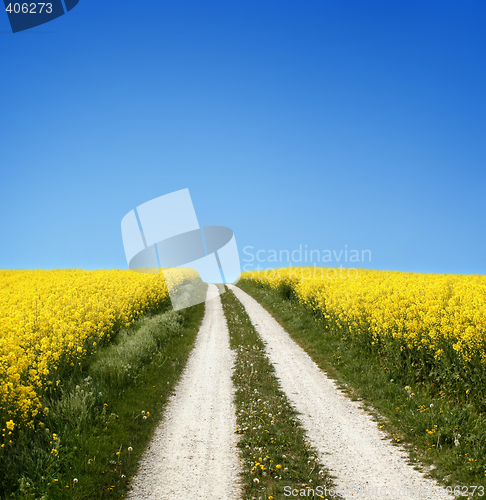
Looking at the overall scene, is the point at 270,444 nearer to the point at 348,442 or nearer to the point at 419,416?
the point at 348,442

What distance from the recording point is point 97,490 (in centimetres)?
632

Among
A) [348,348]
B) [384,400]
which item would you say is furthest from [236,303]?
[384,400]

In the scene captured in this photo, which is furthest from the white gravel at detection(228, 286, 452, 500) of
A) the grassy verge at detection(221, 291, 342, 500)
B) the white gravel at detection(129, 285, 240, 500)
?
the white gravel at detection(129, 285, 240, 500)

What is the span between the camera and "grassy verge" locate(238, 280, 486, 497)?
22.8 feet

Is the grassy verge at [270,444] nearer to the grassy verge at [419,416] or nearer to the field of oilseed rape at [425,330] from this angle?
the grassy verge at [419,416]

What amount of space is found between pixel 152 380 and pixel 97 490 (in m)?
5.33

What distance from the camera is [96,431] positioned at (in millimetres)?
7957

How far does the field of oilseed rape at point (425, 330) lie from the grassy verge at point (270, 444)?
13.6 feet

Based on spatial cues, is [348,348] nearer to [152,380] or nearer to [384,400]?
[384,400]
